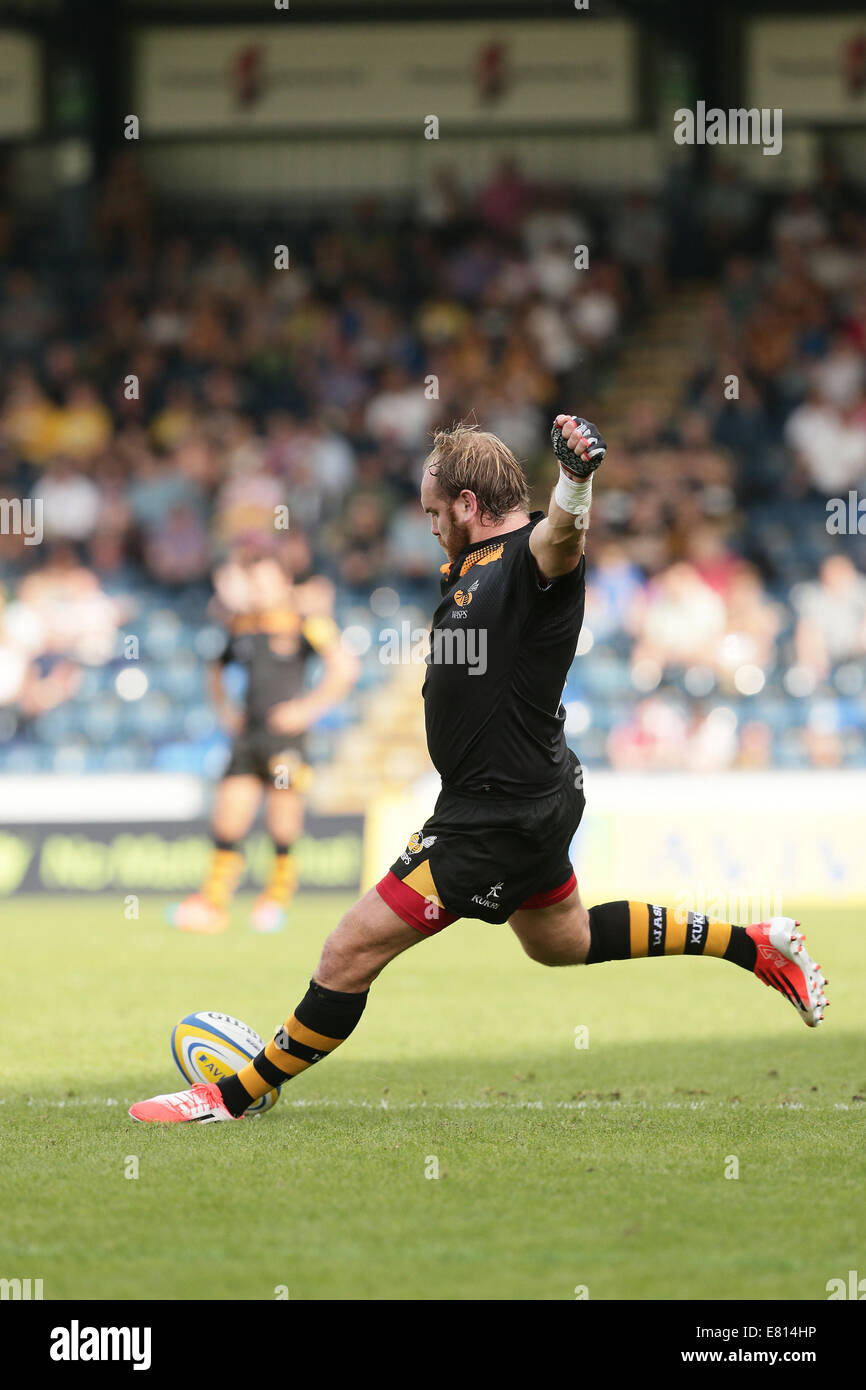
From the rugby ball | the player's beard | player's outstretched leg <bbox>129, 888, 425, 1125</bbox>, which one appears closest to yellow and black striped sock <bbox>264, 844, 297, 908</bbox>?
the rugby ball

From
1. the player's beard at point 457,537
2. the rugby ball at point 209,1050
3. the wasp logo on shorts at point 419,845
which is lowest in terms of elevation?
the rugby ball at point 209,1050

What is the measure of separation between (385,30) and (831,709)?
11.1m

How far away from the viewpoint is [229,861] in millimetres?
12508

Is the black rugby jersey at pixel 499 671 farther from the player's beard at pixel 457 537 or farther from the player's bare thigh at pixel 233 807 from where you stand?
the player's bare thigh at pixel 233 807

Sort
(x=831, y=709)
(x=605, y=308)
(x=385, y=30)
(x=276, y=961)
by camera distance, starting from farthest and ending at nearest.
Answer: (x=385, y=30) → (x=605, y=308) → (x=831, y=709) → (x=276, y=961)

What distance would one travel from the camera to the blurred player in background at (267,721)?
40.8 feet

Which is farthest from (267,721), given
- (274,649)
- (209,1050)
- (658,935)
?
(658,935)

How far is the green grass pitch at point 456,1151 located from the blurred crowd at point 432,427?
6.33 m

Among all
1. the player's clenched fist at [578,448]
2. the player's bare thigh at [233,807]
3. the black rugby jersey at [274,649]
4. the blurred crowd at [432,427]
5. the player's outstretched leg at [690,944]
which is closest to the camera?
the player's clenched fist at [578,448]

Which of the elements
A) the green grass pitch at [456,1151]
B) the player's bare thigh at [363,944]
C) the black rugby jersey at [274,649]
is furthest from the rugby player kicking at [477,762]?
the black rugby jersey at [274,649]

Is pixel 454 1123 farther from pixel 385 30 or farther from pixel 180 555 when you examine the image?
pixel 385 30

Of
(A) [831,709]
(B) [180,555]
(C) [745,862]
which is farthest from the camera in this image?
(B) [180,555]

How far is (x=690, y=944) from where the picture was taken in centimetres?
639


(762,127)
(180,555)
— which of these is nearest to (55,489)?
(180,555)
